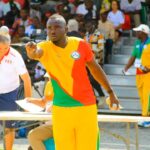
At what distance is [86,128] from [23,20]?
9.78 metres

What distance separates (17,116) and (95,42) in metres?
5.77

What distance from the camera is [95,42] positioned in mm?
12898

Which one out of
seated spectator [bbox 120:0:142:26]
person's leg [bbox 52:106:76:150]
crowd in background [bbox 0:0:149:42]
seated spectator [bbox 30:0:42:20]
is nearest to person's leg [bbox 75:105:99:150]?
person's leg [bbox 52:106:76:150]

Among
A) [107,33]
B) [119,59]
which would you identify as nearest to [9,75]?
[107,33]

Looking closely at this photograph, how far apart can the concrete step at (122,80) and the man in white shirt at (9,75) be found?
205 inches

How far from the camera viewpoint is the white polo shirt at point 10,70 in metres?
7.91

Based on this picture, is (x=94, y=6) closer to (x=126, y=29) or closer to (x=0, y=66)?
(x=126, y=29)

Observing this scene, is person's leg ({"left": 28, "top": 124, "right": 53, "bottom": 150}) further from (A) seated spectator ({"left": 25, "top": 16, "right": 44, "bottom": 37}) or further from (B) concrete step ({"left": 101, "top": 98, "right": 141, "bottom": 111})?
(A) seated spectator ({"left": 25, "top": 16, "right": 44, "bottom": 37})

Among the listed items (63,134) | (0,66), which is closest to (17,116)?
(0,66)

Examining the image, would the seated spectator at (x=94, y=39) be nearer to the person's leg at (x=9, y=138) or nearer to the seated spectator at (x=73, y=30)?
the seated spectator at (x=73, y=30)

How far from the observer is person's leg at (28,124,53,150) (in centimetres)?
691

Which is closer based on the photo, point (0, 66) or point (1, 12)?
point (0, 66)

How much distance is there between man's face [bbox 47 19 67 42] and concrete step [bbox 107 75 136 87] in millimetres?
7219

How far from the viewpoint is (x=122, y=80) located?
13156 millimetres
